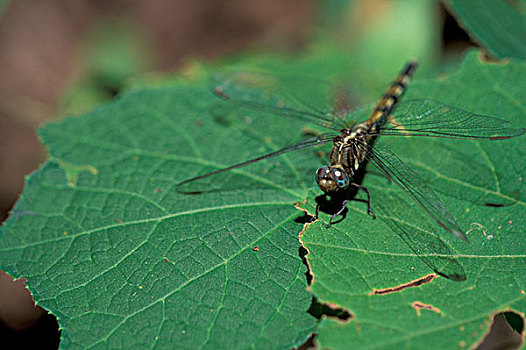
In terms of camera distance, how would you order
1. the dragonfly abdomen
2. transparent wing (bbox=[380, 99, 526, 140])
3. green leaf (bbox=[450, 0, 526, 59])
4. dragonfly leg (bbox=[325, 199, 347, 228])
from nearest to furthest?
dragonfly leg (bbox=[325, 199, 347, 228]) < transparent wing (bbox=[380, 99, 526, 140]) < the dragonfly abdomen < green leaf (bbox=[450, 0, 526, 59])

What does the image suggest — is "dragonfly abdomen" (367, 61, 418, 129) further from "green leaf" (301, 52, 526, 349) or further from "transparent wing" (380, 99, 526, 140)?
"green leaf" (301, 52, 526, 349)

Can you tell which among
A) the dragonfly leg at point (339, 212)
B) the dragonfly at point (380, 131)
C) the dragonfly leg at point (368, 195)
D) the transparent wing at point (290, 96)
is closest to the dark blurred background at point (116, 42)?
the transparent wing at point (290, 96)

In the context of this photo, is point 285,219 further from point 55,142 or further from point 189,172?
point 55,142

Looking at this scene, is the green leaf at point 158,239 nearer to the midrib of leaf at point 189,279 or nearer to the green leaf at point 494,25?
the midrib of leaf at point 189,279

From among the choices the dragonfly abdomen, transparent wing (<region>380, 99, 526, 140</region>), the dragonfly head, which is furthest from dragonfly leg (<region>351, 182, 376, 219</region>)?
the dragonfly abdomen

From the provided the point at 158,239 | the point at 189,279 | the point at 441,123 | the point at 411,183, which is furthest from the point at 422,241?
the point at 158,239
